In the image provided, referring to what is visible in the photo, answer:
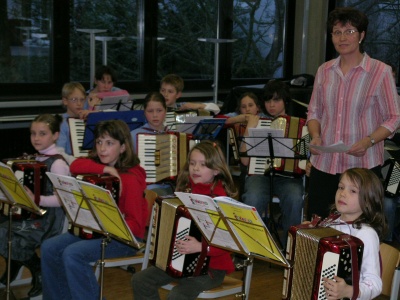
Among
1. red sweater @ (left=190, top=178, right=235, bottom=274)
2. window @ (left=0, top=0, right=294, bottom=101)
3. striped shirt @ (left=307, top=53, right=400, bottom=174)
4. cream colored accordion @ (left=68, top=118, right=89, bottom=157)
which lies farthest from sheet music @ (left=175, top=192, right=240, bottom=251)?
window @ (left=0, top=0, right=294, bottom=101)

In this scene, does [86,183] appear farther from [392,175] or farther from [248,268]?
[392,175]

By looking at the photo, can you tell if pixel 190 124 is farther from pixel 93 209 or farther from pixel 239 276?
pixel 93 209

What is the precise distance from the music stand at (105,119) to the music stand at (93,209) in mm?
1589

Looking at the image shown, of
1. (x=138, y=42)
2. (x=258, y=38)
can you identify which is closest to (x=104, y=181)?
(x=138, y=42)

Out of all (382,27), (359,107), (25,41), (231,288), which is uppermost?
(382,27)

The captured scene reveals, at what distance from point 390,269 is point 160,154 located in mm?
2311

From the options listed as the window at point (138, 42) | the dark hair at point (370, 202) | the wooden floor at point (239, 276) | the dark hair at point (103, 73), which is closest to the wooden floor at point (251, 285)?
the wooden floor at point (239, 276)

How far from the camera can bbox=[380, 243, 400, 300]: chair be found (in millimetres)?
2828

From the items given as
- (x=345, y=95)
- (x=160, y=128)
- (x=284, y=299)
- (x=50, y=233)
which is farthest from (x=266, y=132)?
(x=284, y=299)

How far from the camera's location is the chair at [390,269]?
9.28 feet

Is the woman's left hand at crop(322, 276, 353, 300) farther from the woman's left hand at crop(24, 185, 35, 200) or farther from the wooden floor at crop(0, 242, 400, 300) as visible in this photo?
the woman's left hand at crop(24, 185, 35, 200)

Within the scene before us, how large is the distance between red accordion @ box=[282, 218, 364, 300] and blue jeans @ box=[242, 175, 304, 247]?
7.40 feet

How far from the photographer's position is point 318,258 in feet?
7.83

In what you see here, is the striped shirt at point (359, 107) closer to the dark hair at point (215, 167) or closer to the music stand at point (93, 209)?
the dark hair at point (215, 167)
